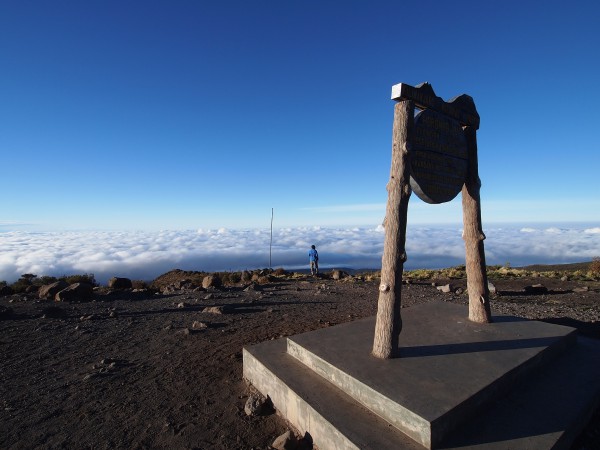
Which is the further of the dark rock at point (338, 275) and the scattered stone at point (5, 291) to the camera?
the dark rock at point (338, 275)

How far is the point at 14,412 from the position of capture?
13.3ft

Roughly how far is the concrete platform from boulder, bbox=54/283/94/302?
8.79 metres

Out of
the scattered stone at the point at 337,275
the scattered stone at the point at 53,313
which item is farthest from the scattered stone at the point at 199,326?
the scattered stone at the point at 337,275

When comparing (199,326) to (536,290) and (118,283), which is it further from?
(536,290)

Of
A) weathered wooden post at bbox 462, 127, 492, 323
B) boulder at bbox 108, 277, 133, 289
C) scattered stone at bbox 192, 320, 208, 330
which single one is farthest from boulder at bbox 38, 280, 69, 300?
weathered wooden post at bbox 462, 127, 492, 323

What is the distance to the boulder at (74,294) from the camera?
10.7 meters

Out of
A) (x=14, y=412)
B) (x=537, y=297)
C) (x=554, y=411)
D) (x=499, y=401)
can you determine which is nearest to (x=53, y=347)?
(x=14, y=412)

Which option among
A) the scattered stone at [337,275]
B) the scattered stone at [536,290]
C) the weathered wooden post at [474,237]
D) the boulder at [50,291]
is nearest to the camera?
the weathered wooden post at [474,237]

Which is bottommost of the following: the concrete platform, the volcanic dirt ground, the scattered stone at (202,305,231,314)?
the volcanic dirt ground

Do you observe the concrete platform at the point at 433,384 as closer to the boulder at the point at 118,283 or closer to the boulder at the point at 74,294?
the boulder at the point at 74,294

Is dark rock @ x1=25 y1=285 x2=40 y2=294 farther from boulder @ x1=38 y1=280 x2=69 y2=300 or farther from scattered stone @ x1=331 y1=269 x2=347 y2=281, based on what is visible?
scattered stone @ x1=331 y1=269 x2=347 y2=281

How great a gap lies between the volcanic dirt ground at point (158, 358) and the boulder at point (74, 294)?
0.37 m

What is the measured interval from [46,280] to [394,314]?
21.3 meters

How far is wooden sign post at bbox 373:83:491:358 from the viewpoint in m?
3.95
